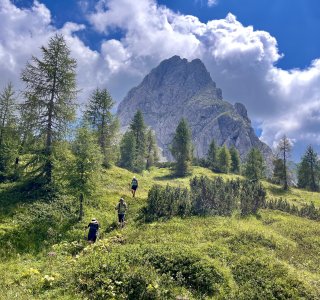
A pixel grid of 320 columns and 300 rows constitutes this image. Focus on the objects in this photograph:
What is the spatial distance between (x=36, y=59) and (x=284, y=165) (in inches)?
2167

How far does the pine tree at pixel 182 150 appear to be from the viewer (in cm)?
7200

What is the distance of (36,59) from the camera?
32.2 metres

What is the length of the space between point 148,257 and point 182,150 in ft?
187

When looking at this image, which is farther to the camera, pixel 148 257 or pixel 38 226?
pixel 38 226

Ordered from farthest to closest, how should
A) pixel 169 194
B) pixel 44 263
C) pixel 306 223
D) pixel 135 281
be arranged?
pixel 306 223 → pixel 169 194 → pixel 44 263 → pixel 135 281

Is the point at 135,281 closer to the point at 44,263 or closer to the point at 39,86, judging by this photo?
the point at 44,263

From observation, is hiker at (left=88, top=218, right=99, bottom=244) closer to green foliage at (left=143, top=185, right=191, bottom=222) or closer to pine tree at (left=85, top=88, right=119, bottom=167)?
green foliage at (left=143, top=185, right=191, bottom=222)

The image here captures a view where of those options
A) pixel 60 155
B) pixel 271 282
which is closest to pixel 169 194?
pixel 60 155

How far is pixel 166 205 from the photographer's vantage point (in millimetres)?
26516

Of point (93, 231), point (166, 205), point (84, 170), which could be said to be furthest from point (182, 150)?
point (93, 231)

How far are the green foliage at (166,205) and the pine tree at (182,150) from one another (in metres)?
44.1

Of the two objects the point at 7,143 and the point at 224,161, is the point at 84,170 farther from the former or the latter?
the point at 224,161

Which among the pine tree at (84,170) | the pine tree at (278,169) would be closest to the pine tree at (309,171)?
the pine tree at (278,169)

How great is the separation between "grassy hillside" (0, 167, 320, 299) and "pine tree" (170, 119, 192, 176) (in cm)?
4387
